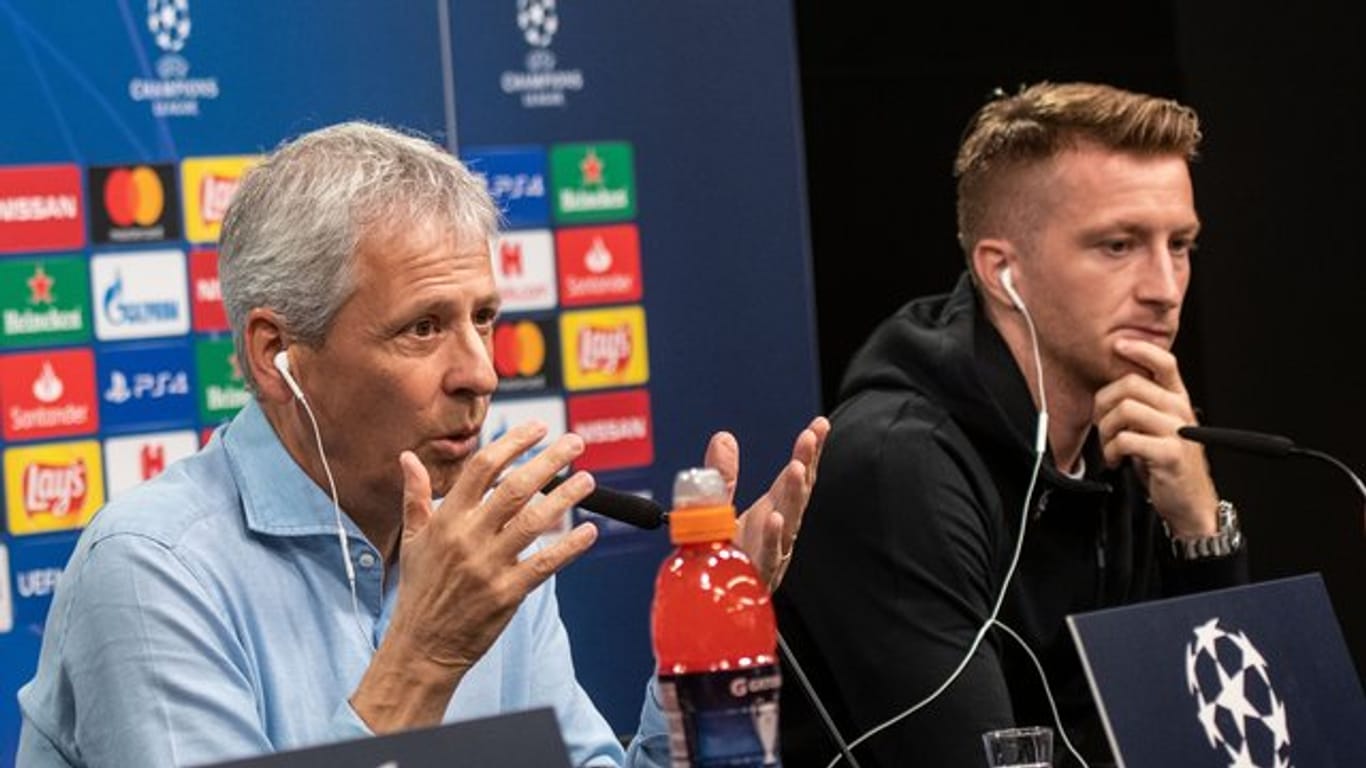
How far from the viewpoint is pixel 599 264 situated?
3.81 meters

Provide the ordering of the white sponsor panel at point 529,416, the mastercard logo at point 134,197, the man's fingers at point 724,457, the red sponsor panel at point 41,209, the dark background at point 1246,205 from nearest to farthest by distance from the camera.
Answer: the man's fingers at point 724,457, the red sponsor panel at point 41,209, the mastercard logo at point 134,197, the white sponsor panel at point 529,416, the dark background at point 1246,205

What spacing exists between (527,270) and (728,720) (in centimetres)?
213

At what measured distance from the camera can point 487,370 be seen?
2271 millimetres

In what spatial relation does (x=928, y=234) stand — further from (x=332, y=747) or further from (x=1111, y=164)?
(x=332, y=747)

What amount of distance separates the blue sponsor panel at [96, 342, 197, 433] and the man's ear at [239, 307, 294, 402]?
110 cm

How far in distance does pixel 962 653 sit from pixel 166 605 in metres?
1.11

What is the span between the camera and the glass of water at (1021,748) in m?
1.95

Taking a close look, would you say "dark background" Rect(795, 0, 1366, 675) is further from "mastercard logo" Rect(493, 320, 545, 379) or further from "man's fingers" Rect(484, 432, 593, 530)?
"man's fingers" Rect(484, 432, 593, 530)

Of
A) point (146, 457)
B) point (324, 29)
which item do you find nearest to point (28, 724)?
point (146, 457)

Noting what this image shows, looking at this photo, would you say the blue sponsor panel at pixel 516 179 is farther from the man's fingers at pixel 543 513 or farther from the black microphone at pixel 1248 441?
the man's fingers at pixel 543 513

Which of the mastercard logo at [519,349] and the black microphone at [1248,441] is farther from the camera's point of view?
the mastercard logo at [519,349]

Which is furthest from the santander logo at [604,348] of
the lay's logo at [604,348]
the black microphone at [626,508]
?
the black microphone at [626,508]

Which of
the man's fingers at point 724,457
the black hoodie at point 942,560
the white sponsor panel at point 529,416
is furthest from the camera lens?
Answer: the white sponsor panel at point 529,416

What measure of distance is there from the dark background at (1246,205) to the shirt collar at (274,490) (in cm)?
231
